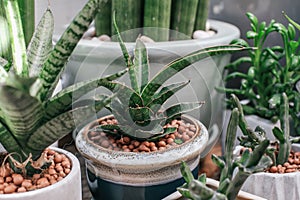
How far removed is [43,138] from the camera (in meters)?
0.47

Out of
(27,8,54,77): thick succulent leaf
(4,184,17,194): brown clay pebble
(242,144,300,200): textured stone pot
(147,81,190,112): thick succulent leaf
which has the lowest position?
(242,144,300,200): textured stone pot

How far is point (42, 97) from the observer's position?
1.55 ft

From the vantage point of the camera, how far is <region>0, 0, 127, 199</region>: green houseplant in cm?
42

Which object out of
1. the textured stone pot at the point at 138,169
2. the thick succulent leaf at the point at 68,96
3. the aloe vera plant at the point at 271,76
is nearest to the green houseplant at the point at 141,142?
the textured stone pot at the point at 138,169

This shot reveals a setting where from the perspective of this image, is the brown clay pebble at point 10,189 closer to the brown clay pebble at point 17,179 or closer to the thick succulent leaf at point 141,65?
A: the brown clay pebble at point 17,179

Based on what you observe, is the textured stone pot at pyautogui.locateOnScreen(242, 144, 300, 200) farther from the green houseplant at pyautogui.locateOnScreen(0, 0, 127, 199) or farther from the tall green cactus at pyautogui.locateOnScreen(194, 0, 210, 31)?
the tall green cactus at pyautogui.locateOnScreen(194, 0, 210, 31)

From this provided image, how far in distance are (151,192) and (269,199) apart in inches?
5.7

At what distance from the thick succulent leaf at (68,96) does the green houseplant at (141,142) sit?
10 centimetres

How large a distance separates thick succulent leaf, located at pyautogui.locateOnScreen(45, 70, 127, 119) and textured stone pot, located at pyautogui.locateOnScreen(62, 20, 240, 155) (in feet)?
0.82

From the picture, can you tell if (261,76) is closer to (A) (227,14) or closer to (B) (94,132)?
(A) (227,14)

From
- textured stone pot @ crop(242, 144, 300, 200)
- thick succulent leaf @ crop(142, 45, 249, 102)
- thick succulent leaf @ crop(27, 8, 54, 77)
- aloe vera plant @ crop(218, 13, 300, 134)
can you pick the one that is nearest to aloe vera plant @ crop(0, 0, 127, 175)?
thick succulent leaf @ crop(27, 8, 54, 77)

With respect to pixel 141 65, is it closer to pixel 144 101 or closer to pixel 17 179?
pixel 144 101

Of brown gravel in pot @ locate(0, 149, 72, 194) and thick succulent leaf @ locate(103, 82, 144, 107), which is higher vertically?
thick succulent leaf @ locate(103, 82, 144, 107)

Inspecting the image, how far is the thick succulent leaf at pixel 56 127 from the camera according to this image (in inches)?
16.9
